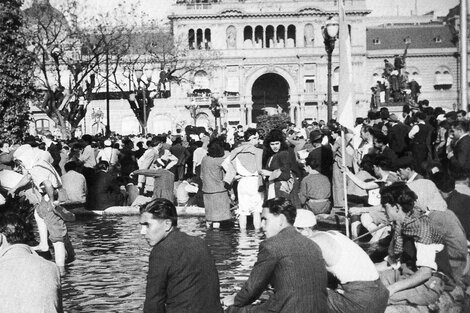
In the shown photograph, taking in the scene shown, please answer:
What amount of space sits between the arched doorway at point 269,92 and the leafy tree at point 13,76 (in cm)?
5197

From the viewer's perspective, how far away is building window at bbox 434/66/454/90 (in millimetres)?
80375

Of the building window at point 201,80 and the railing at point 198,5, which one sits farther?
the railing at point 198,5

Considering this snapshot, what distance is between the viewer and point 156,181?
15.0 m

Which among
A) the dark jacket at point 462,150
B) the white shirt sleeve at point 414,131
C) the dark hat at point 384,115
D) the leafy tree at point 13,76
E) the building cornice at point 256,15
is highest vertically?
the building cornice at point 256,15

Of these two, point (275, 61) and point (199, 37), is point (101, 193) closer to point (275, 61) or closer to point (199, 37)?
point (275, 61)

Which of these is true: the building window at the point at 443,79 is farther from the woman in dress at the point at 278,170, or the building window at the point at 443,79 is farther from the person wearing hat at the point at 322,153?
the woman in dress at the point at 278,170

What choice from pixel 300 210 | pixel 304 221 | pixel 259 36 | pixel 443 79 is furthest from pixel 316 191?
A: pixel 443 79

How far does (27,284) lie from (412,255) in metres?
3.44

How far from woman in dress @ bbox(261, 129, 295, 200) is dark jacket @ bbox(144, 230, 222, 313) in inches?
278

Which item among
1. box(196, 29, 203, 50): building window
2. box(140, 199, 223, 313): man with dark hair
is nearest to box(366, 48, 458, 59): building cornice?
box(196, 29, 203, 50): building window

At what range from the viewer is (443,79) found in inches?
3177

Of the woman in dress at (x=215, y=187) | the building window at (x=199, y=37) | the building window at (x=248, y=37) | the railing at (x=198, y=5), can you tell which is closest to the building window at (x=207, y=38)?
the building window at (x=199, y=37)

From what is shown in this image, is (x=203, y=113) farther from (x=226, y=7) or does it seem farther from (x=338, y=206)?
(x=338, y=206)

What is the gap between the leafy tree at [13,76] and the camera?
26078 mm
